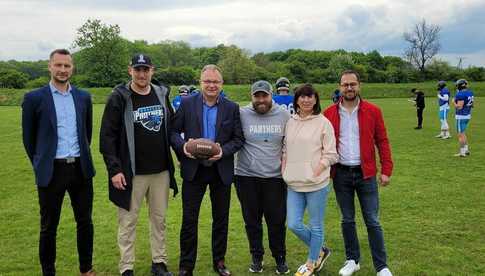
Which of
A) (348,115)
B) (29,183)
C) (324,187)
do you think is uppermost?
(348,115)

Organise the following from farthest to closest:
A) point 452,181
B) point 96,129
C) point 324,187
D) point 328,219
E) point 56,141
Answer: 1. point 96,129
2. point 452,181
3. point 328,219
4. point 324,187
5. point 56,141

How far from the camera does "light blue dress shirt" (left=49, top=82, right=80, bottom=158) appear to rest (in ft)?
15.7

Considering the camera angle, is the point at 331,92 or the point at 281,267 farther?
the point at 331,92

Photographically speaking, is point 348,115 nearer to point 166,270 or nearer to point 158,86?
point 158,86

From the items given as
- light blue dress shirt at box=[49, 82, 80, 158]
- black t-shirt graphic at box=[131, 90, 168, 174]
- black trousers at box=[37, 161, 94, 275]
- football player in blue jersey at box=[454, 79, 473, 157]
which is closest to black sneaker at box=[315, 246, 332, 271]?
black t-shirt graphic at box=[131, 90, 168, 174]

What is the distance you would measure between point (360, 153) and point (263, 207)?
130 cm

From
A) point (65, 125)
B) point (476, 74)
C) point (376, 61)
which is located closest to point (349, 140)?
point (65, 125)

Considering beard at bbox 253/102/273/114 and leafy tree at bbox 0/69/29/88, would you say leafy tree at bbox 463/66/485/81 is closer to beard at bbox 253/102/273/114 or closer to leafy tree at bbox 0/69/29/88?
leafy tree at bbox 0/69/29/88

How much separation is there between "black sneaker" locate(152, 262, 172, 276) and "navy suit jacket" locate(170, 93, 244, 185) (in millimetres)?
1103

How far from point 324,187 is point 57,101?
119 inches

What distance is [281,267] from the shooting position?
17.8ft

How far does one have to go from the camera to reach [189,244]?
5227 mm

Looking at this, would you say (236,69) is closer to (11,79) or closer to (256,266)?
(11,79)

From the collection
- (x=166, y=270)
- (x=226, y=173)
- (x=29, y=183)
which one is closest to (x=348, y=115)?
(x=226, y=173)
